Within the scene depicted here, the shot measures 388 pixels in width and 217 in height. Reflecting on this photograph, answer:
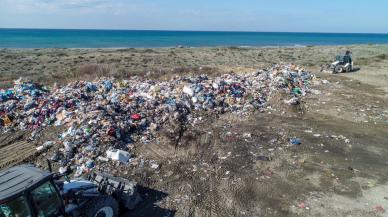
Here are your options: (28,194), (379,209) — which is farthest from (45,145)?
(379,209)

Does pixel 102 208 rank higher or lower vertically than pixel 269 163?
higher

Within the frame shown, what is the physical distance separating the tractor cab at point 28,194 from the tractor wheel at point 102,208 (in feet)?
2.40

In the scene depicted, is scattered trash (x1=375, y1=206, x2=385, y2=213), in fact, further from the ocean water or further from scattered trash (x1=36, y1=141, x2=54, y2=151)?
the ocean water

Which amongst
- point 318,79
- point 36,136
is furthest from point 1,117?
point 318,79

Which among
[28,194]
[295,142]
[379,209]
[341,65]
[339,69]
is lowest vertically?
[379,209]

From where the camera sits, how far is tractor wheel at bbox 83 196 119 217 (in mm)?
6379

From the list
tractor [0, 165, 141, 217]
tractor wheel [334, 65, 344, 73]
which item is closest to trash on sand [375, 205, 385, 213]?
tractor [0, 165, 141, 217]

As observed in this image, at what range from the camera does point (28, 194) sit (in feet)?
16.2

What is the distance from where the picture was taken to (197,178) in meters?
9.22

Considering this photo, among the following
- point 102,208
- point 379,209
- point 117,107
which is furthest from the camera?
point 117,107

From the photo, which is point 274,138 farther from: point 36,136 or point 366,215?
point 36,136

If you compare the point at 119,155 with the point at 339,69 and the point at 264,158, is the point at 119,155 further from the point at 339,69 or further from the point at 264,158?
the point at 339,69

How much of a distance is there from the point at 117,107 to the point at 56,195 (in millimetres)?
7628

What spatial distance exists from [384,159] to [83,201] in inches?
→ 361
